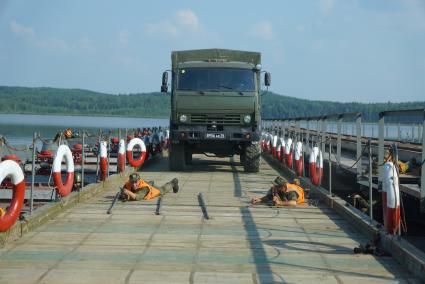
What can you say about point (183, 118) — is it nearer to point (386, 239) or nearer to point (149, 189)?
point (149, 189)

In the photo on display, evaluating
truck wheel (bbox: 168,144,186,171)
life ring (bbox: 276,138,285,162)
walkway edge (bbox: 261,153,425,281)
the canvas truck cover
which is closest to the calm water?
truck wheel (bbox: 168,144,186,171)

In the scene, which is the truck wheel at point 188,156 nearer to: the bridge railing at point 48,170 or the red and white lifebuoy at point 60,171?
the bridge railing at point 48,170

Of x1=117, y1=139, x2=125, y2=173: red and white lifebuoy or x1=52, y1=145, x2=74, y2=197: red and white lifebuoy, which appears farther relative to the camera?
x1=117, y1=139, x2=125, y2=173: red and white lifebuoy

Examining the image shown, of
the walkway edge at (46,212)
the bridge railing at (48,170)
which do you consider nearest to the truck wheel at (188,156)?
the bridge railing at (48,170)

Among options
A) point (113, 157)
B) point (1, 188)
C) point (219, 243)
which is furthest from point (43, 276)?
point (113, 157)

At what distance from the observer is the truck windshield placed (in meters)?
16.7

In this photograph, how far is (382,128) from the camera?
436 inches

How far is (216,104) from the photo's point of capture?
16484 mm

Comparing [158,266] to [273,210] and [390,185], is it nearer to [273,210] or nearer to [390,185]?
[390,185]

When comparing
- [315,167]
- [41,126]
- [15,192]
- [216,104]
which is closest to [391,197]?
[15,192]

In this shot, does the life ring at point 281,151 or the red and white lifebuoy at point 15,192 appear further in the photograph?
the life ring at point 281,151

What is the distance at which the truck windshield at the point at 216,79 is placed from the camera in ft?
54.9

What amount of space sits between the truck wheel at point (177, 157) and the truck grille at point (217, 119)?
1.12 meters

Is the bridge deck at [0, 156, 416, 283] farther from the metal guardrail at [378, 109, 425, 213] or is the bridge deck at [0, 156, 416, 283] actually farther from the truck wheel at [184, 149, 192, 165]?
the truck wheel at [184, 149, 192, 165]
